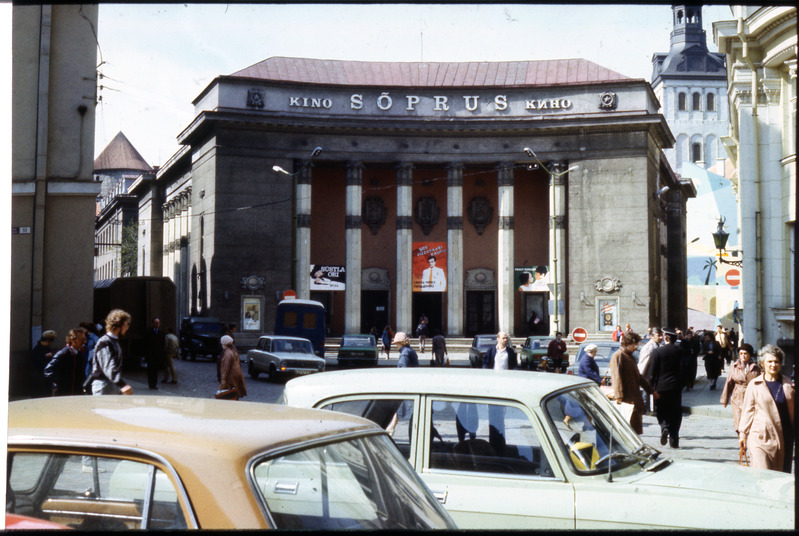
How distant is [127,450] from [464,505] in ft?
9.79

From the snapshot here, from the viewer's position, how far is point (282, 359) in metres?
28.2

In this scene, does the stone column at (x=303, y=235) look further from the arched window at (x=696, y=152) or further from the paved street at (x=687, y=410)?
the arched window at (x=696, y=152)

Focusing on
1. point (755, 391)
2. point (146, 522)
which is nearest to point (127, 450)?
point (146, 522)

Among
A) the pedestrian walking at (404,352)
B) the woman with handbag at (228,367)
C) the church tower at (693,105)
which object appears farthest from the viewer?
the church tower at (693,105)

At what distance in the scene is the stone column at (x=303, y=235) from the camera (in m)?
50.8

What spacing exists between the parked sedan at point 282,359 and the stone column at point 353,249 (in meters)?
21.5

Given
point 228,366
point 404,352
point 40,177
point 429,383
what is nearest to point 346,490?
point 429,383

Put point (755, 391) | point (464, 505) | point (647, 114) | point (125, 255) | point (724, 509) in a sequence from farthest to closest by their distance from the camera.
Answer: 1. point (125, 255)
2. point (647, 114)
3. point (755, 391)
4. point (464, 505)
5. point (724, 509)

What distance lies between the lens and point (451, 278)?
53031 millimetres

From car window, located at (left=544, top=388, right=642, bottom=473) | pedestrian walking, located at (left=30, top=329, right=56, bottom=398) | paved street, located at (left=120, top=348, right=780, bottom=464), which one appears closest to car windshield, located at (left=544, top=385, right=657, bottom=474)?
car window, located at (left=544, top=388, right=642, bottom=473)

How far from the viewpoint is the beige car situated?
315cm

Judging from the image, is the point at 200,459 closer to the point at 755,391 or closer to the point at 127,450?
the point at 127,450

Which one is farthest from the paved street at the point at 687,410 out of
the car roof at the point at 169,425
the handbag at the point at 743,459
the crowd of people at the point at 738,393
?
the car roof at the point at 169,425

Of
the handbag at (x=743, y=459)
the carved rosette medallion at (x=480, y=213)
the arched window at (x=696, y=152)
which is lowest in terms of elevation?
the handbag at (x=743, y=459)
